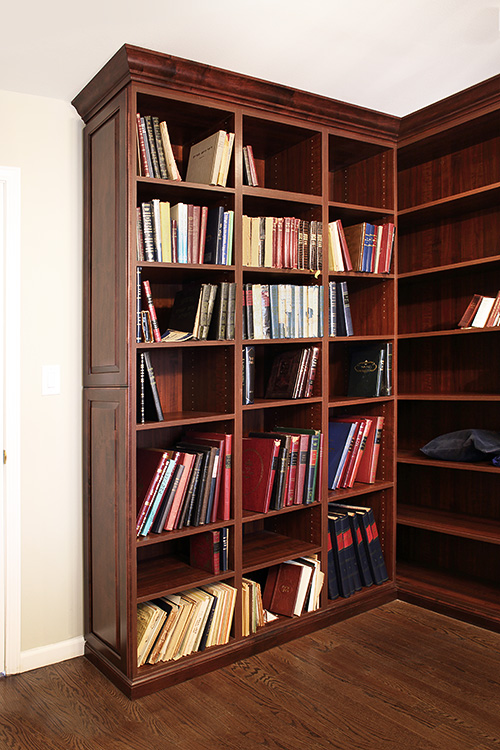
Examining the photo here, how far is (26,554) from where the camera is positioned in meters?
2.65

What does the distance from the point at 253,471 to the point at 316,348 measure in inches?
25.9

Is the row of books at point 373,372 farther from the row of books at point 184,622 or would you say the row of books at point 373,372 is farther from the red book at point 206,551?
the row of books at point 184,622

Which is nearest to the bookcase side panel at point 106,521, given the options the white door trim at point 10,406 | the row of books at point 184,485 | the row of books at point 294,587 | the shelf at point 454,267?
the row of books at point 184,485

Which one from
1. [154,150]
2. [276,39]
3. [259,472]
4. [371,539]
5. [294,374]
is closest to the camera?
[276,39]

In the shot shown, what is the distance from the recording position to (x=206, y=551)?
265 centimetres

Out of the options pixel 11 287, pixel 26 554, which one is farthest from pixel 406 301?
pixel 26 554

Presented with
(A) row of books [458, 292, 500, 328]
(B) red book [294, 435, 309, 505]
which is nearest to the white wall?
(B) red book [294, 435, 309, 505]

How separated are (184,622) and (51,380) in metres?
1.17

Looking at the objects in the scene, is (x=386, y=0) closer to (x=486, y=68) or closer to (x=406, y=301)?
(x=486, y=68)

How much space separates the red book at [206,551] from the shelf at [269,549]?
0.15m

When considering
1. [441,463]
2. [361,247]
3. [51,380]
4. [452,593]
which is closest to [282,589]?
Answer: [452,593]

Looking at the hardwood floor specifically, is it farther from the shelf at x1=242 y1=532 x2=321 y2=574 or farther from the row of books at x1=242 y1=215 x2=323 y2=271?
the row of books at x1=242 y1=215 x2=323 y2=271

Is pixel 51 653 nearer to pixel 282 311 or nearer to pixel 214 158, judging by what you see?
pixel 282 311

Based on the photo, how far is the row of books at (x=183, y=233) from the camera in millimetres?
2438
